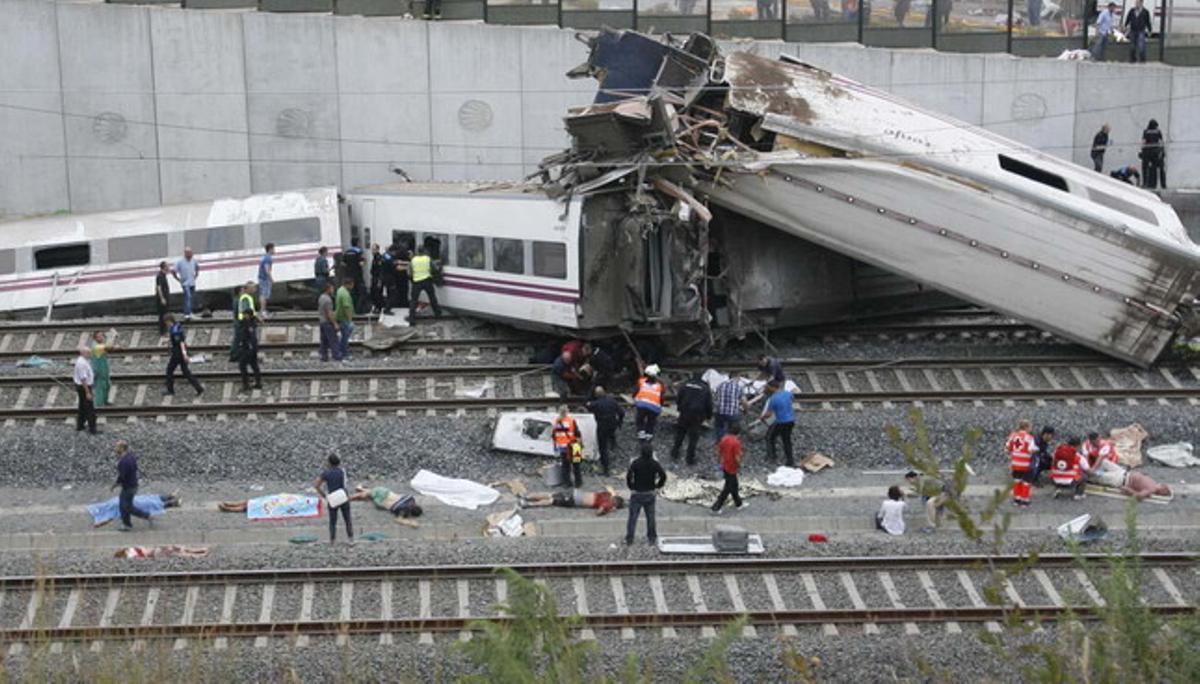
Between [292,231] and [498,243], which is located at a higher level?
[498,243]

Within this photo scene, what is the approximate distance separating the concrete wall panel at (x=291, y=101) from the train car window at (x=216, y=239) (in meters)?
5.66

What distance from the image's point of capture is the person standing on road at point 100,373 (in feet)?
79.0

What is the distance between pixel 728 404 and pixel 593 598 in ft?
19.1

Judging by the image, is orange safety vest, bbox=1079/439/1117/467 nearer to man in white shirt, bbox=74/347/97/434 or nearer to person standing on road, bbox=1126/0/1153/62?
man in white shirt, bbox=74/347/97/434

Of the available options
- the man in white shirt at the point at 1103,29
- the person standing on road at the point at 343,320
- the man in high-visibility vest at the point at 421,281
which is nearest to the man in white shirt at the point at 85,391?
the person standing on road at the point at 343,320

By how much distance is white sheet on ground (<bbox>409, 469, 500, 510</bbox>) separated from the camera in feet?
72.6

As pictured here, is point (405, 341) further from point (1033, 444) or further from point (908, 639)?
point (908, 639)

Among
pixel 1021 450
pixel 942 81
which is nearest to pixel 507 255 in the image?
pixel 1021 450

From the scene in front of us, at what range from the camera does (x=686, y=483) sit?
73.9ft

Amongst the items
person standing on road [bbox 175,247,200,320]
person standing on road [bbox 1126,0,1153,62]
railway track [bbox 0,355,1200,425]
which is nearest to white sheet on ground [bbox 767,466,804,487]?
railway track [bbox 0,355,1200,425]

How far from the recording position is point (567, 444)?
879 inches

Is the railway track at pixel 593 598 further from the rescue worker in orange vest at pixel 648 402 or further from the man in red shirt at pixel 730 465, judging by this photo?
the rescue worker in orange vest at pixel 648 402

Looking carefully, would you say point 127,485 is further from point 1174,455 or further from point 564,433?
point 1174,455

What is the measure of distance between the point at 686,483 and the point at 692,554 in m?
3.12
